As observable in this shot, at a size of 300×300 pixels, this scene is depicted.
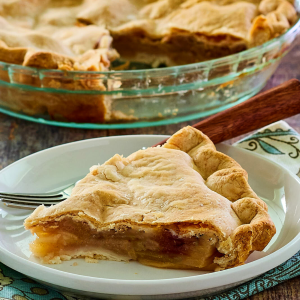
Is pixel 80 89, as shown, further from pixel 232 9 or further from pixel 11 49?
pixel 232 9

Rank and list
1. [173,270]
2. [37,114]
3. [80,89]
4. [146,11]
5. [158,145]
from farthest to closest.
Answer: [146,11], [37,114], [80,89], [158,145], [173,270]

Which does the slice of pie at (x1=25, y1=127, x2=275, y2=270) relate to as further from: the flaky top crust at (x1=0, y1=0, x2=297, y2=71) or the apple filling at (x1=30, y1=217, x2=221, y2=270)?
the flaky top crust at (x1=0, y1=0, x2=297, y2=71)

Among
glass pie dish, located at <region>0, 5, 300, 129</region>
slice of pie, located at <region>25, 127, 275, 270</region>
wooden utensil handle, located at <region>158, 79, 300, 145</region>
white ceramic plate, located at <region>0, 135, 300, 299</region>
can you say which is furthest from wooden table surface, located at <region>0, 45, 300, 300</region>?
slice of pie, located at <region>25, 127, 275, 270</region>

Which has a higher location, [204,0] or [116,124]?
[204,0]

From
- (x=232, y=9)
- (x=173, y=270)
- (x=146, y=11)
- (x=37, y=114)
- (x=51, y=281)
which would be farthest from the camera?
(x=146, y=11)

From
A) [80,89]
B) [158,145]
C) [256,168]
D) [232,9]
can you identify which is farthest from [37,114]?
[232,9]

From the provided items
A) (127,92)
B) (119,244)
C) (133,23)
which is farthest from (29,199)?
(133,23)

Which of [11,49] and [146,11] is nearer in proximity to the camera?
[11,49]
